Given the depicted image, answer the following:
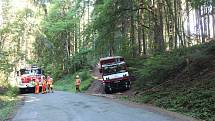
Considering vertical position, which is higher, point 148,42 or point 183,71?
point 148,42

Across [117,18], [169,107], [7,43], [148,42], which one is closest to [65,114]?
[169,107]

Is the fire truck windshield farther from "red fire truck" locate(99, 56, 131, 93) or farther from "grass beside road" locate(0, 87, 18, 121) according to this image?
"grass beside road" locate(0, 87, 18, 121)

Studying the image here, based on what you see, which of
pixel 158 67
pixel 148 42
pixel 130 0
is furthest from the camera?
pixel 148 42

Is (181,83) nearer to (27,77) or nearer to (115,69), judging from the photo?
(115,69)

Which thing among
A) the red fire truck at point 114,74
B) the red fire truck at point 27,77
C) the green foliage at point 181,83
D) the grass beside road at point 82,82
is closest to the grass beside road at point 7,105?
the red fire truck at point 27,77

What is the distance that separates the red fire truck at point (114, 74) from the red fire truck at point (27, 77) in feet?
24.7

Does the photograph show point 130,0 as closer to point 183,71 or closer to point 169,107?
point 183,71

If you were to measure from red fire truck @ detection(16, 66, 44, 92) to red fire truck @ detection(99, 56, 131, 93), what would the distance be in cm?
752

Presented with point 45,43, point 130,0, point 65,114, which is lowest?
point 65,114

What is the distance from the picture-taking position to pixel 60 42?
6378 cm

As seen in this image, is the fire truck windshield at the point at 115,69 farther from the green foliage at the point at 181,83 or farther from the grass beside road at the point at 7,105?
the grass beside road at the point at 7,105

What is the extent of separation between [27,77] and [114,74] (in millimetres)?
9124

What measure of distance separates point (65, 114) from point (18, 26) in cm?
2505

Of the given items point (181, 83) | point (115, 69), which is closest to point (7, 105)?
point (181, 83)
